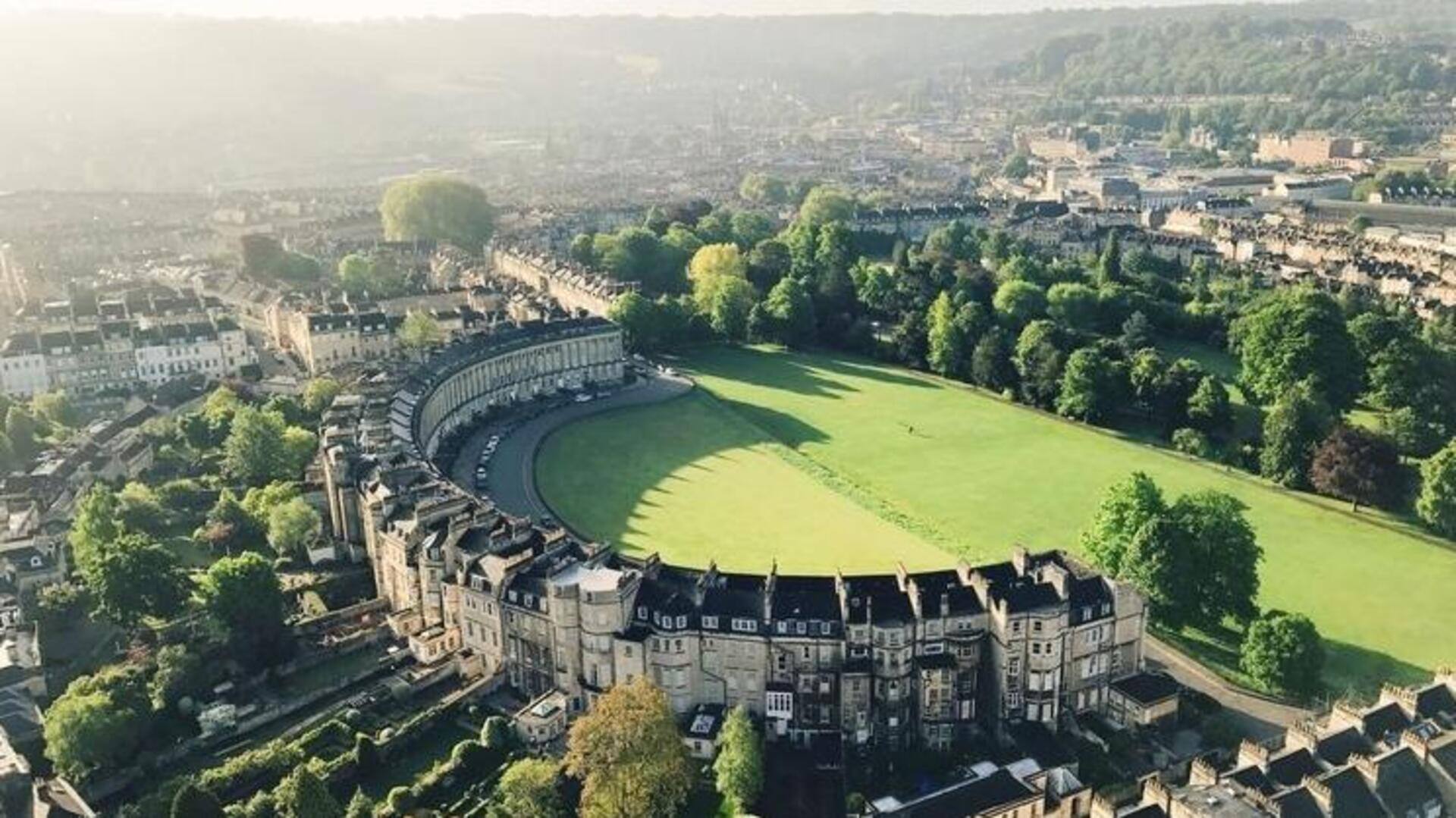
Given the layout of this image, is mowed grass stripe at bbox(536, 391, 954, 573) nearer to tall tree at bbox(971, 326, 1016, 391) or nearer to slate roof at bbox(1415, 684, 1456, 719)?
tall tree at bbox(971, 326, 1016, 391)

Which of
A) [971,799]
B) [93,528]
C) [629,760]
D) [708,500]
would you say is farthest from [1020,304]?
[93,528]

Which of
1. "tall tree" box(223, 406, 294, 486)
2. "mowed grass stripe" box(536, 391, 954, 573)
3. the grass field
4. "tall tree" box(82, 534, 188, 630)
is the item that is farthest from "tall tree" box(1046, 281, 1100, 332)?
"tall tree" box(82, 534, 188, 630)

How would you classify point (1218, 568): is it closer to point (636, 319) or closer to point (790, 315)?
point (790, 315)

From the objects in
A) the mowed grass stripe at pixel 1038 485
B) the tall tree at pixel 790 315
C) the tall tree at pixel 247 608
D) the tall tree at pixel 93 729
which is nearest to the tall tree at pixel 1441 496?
the mowed grass stripe at pixel 1038 485

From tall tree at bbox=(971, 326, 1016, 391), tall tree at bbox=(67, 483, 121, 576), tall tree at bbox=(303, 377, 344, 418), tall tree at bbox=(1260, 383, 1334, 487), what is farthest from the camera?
tall tree at bbox=(971, 326, 1016, 391)

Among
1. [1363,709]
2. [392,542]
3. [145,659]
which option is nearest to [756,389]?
[392,542]

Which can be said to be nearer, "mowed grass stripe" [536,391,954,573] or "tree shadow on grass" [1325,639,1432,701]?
"tree shadow on grass" [1325,639,1432,701]
